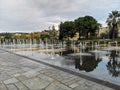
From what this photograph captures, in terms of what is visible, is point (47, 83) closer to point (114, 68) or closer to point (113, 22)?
point (114, 68)

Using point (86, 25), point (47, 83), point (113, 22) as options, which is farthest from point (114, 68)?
point (113, 22)

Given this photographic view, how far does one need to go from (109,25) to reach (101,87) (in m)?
44.4

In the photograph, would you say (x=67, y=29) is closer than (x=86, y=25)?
No

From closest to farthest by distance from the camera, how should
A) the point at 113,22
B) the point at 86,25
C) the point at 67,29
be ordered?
the point at 86,25
the point at 113,22
the point at 67,29

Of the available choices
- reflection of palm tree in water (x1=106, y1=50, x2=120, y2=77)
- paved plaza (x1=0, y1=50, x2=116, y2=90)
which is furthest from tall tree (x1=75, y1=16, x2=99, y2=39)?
paved plaza (x1=0, y1=50, x2=116, y2=90)

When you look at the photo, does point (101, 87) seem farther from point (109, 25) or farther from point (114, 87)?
point (109, 25)

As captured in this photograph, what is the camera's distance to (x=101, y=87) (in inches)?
158

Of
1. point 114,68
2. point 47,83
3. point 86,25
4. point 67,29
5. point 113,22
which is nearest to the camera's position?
point 47,83

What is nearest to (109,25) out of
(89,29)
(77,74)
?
(89,29)

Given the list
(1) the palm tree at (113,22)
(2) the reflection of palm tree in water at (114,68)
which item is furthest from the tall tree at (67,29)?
(2) the reflection of palm tree in water at (114,68)

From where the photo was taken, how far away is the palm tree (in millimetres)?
44188

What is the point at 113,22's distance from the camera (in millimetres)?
44500

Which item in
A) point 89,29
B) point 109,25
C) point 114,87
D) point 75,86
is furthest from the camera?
point 109,25

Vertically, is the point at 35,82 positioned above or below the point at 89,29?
below
